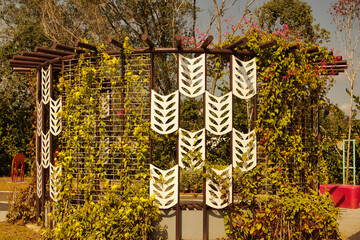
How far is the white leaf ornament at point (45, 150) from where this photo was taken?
24.5 feet

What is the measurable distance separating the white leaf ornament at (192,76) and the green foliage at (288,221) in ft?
6.93

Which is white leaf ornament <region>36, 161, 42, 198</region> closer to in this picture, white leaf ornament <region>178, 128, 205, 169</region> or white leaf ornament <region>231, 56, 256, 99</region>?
white leaf ornament <region>178, 128, 205, 169</region>

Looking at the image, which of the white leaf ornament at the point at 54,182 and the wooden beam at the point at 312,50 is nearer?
the white leaf ornament at the point at 54,182

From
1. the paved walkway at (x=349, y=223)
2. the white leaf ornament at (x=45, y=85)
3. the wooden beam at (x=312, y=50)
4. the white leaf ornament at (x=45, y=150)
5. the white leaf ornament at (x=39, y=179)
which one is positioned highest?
the wooden beam at (x=312, y=50)

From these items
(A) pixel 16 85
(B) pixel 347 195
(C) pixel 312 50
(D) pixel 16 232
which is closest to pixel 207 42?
(C) pixel 312 50

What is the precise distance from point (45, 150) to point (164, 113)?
290cm

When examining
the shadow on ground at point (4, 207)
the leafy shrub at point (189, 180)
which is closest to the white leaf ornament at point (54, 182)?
the shadow on ground at point (4, 207)

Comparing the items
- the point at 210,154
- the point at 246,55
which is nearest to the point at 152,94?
the point at 246,55

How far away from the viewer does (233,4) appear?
1689 cm

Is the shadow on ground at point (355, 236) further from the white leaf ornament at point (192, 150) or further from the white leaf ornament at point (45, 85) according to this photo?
the white leaf ornament at point (45, 85)

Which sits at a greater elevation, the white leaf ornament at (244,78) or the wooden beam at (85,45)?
the wooden beam at (85,45)

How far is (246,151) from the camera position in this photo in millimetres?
6359

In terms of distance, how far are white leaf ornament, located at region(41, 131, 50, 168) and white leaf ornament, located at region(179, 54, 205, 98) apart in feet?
10.1

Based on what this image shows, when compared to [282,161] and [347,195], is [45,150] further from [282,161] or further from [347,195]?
[347,195]
